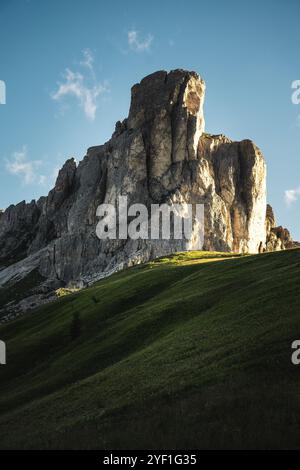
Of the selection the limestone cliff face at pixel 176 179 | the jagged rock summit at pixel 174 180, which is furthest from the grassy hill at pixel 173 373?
the jagged rock summit at pixel 174 180

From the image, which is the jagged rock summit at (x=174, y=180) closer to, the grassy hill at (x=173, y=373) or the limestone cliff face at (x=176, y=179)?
the limestone cliff face at (x=176, y=179)

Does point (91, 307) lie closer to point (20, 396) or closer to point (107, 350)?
point (107, 350)

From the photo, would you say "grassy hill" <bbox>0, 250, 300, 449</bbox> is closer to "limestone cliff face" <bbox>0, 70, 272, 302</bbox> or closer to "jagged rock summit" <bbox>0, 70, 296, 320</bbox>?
"limestone cliff face" <bbox>0, 70, 272, 302</bbox>

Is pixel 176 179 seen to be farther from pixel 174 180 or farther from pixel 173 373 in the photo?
pixel 173 373

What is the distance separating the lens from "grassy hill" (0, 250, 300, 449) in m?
20.3

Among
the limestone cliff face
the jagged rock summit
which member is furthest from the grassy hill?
the jagged rock summit

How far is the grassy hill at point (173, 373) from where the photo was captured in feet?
66.5

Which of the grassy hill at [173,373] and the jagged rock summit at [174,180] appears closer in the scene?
the grassy hill at [173,373]

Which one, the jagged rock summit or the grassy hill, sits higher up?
the jagged rock summit

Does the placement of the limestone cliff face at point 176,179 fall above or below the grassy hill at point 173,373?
above

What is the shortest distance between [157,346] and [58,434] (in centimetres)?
1506

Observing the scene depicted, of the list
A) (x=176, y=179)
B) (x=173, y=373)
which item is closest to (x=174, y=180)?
(x=176, y=179)

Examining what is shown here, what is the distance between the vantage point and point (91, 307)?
72.4 metres

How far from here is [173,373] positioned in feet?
98.8
